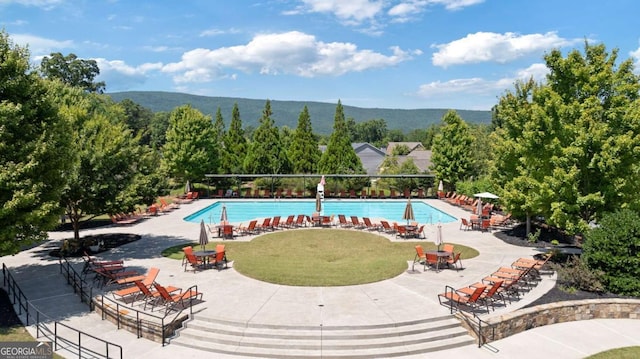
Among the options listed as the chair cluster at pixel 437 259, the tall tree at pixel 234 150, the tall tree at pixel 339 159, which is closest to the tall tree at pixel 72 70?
the tall tree at pixel 234 150

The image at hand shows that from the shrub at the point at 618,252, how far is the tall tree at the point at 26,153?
59.0ft

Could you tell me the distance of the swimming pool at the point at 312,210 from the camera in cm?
3105

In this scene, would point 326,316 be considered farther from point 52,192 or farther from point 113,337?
point 52,192

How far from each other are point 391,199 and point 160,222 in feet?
66.6

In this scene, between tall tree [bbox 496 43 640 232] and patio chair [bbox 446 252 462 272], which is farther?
patio chair [bbox 446 252 462 272]

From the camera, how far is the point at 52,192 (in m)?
14.3

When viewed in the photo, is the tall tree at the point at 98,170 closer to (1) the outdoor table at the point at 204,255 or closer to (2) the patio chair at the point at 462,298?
(1) the outdoor table at the point at 204,255

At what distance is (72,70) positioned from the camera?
245ft

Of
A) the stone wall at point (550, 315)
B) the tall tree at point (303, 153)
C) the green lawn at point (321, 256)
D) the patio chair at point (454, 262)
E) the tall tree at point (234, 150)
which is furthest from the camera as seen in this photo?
the tall tree at point (234, 150)

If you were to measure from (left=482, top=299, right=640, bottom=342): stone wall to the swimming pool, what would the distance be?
52.6 feet

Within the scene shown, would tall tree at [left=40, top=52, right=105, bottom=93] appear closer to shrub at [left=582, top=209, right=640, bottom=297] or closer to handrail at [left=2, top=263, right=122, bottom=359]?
handrail at [left=2, top=263, right=122, bottom=359]

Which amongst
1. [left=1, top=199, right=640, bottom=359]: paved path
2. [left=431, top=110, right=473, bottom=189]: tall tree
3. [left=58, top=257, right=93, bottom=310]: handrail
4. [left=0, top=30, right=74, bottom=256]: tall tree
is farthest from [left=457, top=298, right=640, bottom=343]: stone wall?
[left=431, top=110, right=473, bottom=189]: tall tree

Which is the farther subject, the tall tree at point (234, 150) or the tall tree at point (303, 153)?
the tall tree at point (234, 150)

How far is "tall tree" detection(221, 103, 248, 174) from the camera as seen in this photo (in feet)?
156
